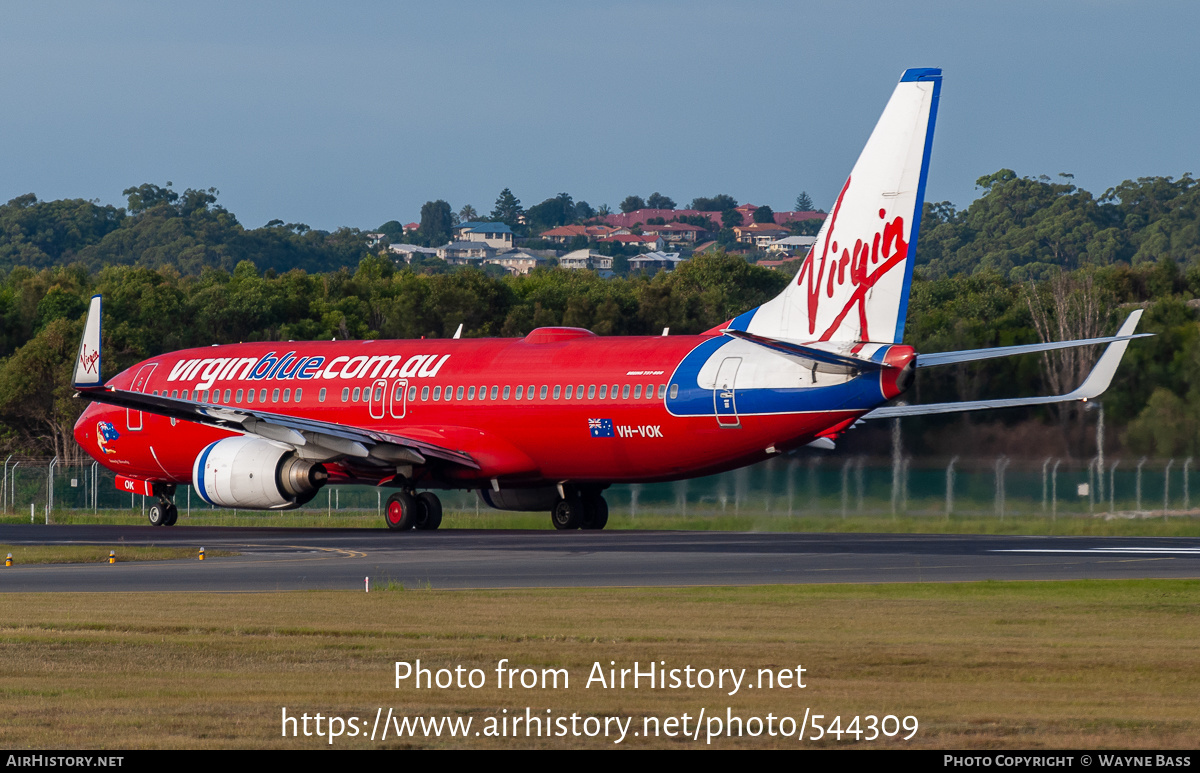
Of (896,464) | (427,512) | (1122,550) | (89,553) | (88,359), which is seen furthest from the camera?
(427,512)

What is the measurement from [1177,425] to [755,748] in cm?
3007

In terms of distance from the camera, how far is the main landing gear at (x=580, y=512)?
133 feet

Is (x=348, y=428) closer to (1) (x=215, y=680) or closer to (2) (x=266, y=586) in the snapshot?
(2) (x=266, y=586)

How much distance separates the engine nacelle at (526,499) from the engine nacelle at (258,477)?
449cm

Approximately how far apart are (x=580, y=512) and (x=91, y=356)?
1140cm

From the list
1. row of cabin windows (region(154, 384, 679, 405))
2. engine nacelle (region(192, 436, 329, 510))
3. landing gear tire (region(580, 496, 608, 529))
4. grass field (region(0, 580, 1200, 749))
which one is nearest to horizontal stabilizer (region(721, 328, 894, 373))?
row of cabin windows (region(154, 384, 679, 405))

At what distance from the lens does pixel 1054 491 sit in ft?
128

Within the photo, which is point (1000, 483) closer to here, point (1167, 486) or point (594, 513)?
point (1167, 486)

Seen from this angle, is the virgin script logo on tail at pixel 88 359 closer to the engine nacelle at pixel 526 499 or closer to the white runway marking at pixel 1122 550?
the engine nacelle at pixel 526 499

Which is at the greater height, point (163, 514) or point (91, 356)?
point (91, 356)

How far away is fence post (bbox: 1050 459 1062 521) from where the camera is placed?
126 ft

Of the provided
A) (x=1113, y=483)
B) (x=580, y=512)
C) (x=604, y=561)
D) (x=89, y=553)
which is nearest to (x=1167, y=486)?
(x=1113, y=483)

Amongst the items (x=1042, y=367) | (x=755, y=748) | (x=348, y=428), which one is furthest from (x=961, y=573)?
(x=1042, y=367)

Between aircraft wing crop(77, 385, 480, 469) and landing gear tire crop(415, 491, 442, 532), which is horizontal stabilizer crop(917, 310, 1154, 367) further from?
landing gear tire crop(415, 491, 442, 532)
